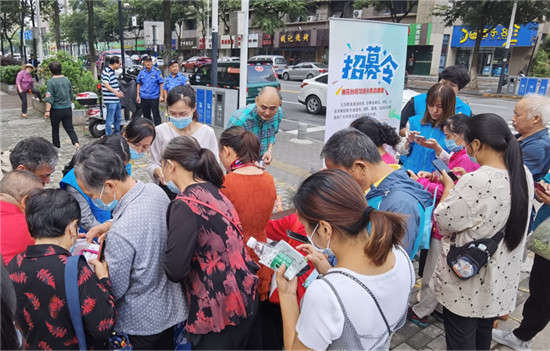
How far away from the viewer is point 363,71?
3.53 m

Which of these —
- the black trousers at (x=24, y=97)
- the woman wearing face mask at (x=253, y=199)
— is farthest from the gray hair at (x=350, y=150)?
the black trousers at (x=24, y=97)

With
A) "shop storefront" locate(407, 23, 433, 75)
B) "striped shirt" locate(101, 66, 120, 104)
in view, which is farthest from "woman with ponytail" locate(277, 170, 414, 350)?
"shop storefront" locate(407, 23, 433, 75)

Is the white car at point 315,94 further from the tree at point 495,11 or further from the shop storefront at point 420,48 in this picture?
the shop storefront at point 420,48

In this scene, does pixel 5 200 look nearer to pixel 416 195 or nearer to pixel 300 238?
pixel 300 238

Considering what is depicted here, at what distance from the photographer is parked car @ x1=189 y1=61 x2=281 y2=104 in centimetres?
1180

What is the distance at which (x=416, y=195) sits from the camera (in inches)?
82.0

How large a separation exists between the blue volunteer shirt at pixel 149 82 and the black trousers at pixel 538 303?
8.22 meters

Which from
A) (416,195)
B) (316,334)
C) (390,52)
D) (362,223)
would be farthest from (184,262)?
(390,52)

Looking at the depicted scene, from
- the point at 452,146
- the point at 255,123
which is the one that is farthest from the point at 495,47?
the point at 255,123

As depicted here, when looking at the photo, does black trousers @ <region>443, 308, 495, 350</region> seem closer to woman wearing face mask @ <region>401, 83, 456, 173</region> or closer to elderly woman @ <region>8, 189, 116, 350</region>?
woman wearing face mask @ <region>401, 83, 456, 173</region>

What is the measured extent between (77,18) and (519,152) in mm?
55893

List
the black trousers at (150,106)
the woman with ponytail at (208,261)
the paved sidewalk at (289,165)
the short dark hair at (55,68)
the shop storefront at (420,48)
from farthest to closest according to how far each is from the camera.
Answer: the shop storefront at (420,48) < the black trousers at (150,106) < the short dark hair at (55,68) < the paved sidewalk at (289,165) < the woman with ponytail at (208,261)

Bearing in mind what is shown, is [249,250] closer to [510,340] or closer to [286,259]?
[286,259]

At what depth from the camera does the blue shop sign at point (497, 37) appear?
28.0 m
